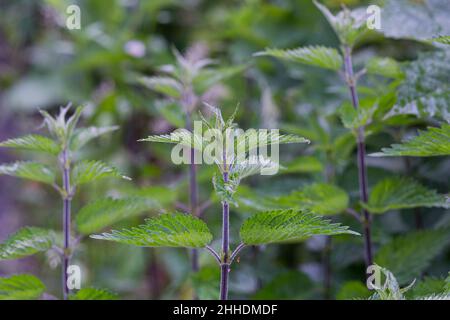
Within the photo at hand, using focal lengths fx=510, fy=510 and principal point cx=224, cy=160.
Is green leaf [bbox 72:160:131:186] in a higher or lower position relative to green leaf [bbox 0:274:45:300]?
higher

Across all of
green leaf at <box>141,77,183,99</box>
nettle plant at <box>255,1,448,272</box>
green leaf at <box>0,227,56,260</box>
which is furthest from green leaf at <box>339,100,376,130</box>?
green leaf at <box>0,227,56,260</box>

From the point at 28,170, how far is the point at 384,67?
416 millimetres

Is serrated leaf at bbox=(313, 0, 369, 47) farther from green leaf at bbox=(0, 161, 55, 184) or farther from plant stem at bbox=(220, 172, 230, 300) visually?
green leaf at bbox=(0, 161, 55, 184)

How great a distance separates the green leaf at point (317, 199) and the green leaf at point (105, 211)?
16 centimetres

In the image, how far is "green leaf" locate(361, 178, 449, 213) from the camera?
0.54 m

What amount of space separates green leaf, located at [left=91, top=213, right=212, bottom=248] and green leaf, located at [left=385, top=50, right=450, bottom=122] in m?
0.27

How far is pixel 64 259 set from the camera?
566mm

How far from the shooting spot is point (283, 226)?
0.44 m

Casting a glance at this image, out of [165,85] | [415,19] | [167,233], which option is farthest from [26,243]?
[415,19]

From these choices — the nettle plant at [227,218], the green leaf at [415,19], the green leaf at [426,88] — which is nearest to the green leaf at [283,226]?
the nettle plant at [227,218]

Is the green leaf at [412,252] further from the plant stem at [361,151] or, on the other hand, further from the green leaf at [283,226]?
the green leaf at [283,226]

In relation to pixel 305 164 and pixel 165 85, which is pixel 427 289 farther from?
pixel 165 85

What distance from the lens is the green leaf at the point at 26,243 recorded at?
50cm
